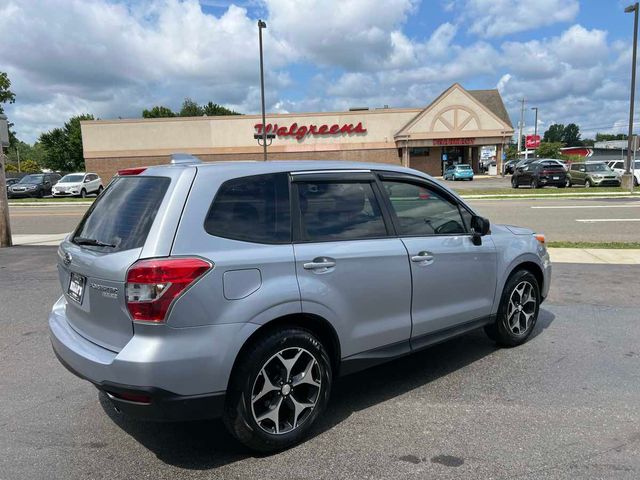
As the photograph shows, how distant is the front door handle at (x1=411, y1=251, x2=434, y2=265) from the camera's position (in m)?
3.85

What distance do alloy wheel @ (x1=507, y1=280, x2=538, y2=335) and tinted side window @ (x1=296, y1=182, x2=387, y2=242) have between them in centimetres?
183

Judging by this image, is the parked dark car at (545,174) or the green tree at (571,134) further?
the green tree at (571,134)

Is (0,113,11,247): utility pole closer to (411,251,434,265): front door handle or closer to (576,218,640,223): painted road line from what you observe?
(411,251,434,265): front door handle

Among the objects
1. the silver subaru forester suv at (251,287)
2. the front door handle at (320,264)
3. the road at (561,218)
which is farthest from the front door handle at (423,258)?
the road at (561,218)

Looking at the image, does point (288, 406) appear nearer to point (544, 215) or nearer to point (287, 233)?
point (287, 233)

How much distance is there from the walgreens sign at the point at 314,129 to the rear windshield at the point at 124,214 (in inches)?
1743

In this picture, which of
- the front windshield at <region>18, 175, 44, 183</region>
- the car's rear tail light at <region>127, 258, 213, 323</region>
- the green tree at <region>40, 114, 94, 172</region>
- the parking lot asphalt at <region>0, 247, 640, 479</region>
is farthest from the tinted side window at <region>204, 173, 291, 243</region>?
the green tree at <region>40, 114, 94, 172</region>

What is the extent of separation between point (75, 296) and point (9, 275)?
619 cm

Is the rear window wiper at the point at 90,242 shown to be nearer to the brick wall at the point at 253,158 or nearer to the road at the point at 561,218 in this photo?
the road at the point at 561,218

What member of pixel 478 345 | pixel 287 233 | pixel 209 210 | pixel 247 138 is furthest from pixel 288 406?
pixel 247 138

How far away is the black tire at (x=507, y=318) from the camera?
4738 mm

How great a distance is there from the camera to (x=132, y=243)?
9.87 feet

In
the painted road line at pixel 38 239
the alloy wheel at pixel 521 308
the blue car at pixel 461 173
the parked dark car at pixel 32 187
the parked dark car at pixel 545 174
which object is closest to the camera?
the alloy wheel at pixel 521 308

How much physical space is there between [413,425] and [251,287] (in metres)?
1.53
